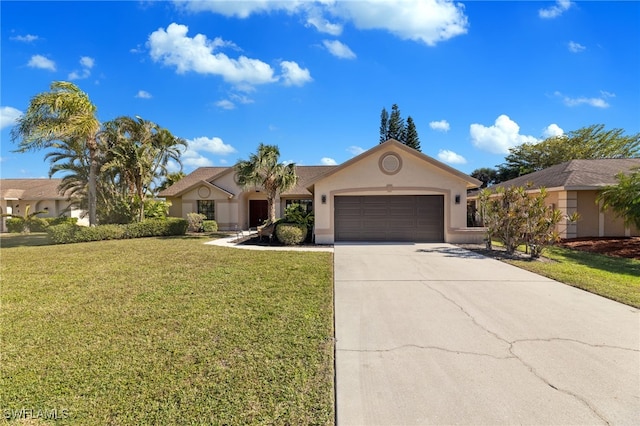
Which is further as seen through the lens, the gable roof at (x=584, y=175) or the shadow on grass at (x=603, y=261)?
the gable roof at (x=584, y=175)

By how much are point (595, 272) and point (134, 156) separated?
20.5m

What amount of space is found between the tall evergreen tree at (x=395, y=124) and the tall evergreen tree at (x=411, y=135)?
696 mm

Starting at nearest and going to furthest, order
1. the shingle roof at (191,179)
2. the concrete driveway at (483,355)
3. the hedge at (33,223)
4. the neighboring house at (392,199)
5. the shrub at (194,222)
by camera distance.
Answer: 1. the concrete driveway at (483,355)
2. the neighboring house at (392,199)
3. the shrub at (194,222)
4. the hedge at (33,223)
5. the shingle roof at (191,179)

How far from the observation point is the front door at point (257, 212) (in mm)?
24625

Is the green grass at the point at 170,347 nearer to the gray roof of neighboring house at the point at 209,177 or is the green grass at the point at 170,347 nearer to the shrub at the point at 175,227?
the shrub at the point at 175,227

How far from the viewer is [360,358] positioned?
3635 millimetres

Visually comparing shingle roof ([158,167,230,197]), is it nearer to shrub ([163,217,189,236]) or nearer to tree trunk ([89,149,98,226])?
shrub ([163,217,189,236])

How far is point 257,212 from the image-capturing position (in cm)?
2477

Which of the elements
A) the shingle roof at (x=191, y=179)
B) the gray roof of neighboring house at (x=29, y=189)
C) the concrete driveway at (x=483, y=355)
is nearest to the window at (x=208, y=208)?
the shingle roof at (x=191, y=179)

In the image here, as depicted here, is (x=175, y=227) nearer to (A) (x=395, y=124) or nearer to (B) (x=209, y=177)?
(B) (x=209, y=177)

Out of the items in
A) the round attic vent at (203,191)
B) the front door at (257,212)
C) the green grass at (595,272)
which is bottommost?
the green grass at (595,272)

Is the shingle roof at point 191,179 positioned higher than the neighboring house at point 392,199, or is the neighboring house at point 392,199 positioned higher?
the shingle roof at point 191,179

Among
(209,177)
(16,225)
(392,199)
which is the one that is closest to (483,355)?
(392,199)

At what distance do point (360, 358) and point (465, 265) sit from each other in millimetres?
6761
